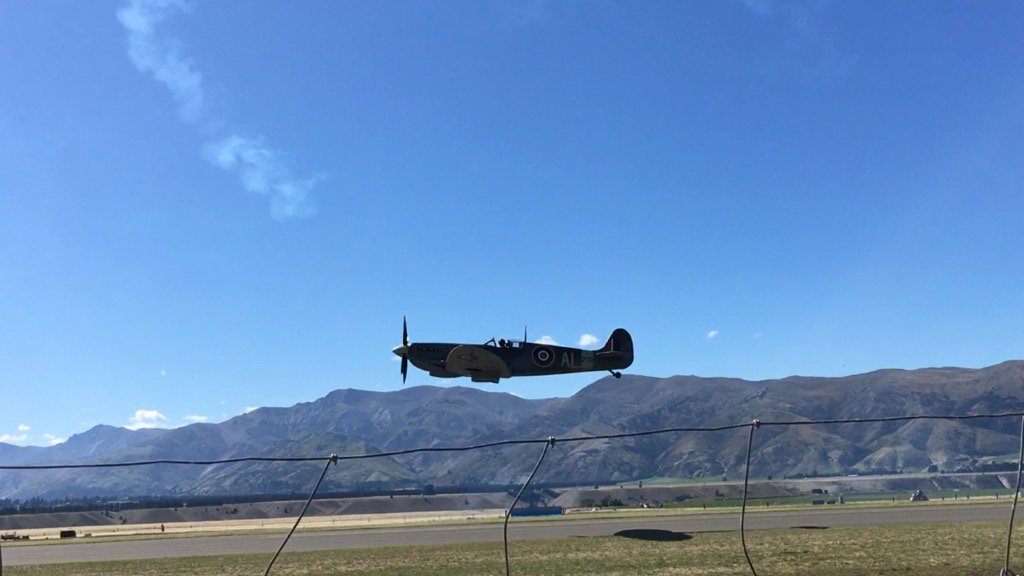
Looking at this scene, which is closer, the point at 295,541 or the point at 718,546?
the point at 718,546

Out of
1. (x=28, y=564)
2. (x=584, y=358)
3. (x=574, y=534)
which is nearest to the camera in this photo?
(x=28, y=564)

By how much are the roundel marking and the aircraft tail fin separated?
14.6 feet

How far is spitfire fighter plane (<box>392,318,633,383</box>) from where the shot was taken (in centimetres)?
4381

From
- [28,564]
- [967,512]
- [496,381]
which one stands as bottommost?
[967,512]

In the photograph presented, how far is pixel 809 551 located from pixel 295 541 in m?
29.8

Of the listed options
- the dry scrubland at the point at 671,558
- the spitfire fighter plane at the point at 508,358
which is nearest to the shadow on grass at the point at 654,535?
the dry scrubland at the point at 671,558

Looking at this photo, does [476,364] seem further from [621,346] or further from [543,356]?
[621,346]

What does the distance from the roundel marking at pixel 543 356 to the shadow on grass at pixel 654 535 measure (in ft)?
39.6

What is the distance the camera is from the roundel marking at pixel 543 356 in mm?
45875

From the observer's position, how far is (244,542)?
43844 millimetres

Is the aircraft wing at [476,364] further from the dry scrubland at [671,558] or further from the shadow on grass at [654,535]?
the dry scrubland at [671,558]

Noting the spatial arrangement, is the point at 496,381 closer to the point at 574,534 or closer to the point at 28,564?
the point at 574,534

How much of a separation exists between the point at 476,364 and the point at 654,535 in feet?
50.0

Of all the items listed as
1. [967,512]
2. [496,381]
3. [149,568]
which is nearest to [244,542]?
[149,568]
